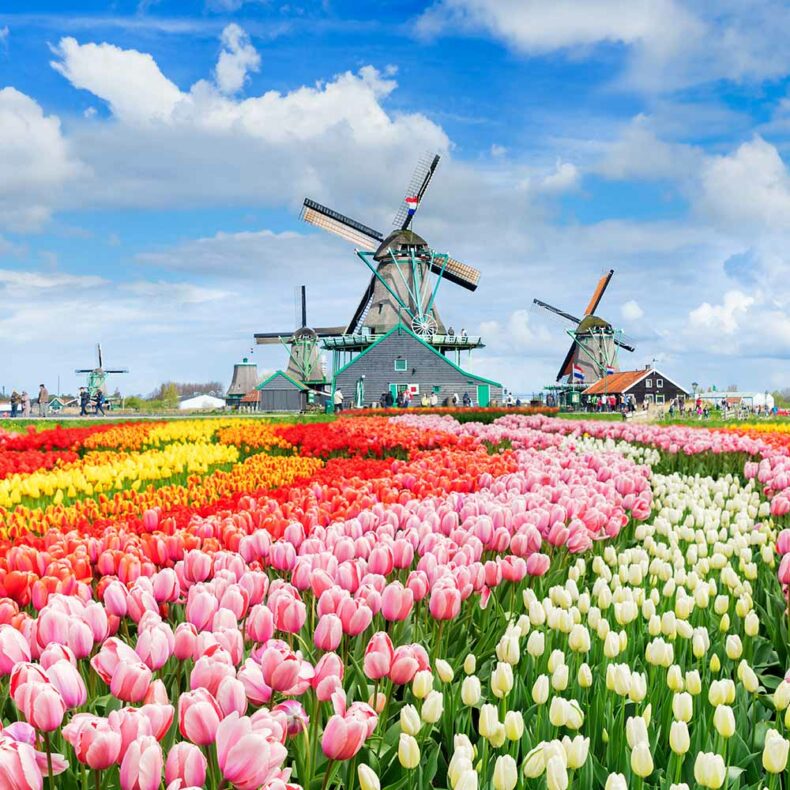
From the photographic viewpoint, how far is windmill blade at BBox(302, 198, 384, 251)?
52156 mm

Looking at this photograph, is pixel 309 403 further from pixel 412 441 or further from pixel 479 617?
pixel 479 617

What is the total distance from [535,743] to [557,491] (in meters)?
3.01

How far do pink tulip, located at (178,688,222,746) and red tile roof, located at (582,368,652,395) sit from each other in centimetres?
6689

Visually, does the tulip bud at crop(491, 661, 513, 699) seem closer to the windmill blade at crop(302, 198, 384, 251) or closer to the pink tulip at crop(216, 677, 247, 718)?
the pink tulip at crop(216, 677, 247, 718)

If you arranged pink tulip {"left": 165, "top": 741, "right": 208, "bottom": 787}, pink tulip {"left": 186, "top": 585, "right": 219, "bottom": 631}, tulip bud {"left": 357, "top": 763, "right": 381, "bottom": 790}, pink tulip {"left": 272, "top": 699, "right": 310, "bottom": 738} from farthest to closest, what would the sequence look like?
1. pink tulip {"left": 186, "top": 585, "right": 219, "bottom": 631}
2. pink tulip {"left": 272, "top": 699, "right": 310, "bottom": 738}
3. tulip bud {"left": 357, "top": 763, "right": 381, "bottom": 790}
4. pink tulip {"left": 165, "top": 741, "right": 208, "bottom": 787}

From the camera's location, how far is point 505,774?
1819mm

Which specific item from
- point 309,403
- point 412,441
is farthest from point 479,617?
point 309,403

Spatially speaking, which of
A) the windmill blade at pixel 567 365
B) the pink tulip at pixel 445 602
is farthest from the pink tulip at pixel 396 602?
the windmill blade at pixel 567 365

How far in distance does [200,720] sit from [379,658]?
0.67 metres

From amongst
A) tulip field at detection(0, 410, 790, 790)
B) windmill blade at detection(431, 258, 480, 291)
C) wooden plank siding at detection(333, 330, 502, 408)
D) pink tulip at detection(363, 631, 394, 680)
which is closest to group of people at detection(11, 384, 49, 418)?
wooden plank siding at detection(333, 330, 502, 408)

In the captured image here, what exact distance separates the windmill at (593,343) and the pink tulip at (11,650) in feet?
230

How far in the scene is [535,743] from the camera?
2355 millimetres

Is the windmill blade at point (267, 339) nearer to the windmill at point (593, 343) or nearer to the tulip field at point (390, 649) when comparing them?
the windmill at point (593, 343)

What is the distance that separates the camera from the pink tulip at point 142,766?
63.2 inches
